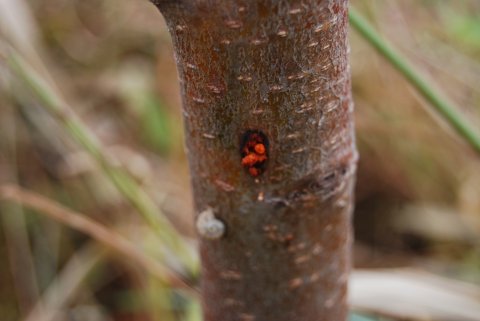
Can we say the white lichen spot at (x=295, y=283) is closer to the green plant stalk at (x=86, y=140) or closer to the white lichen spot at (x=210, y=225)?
the white lichen spot at (x=210, y=225)

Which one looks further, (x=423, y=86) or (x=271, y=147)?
(x=423, y=86)

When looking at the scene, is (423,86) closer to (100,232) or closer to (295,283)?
(295,283)

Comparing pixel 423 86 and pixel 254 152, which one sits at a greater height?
pixel 423 86

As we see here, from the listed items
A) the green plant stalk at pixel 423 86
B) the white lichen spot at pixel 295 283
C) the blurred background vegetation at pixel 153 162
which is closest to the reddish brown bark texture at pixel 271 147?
the white lichen spot at pixel 295 283

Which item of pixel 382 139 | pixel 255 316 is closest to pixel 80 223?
pixel 255 316

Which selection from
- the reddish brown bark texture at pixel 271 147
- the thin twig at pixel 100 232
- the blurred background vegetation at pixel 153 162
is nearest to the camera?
the reddish brown bark texture at pixel 271 147

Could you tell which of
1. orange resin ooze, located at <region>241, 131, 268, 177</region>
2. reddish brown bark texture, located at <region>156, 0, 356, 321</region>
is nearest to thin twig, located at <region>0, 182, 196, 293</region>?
reddish brown bark texture, located at <region>156, 0, 356, 321</region>

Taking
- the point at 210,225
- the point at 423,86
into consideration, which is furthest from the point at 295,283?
the point at 423,86

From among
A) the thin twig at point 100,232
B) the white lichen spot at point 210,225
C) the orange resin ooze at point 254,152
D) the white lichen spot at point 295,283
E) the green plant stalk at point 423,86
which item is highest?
the green plant stalk at point 423,86
